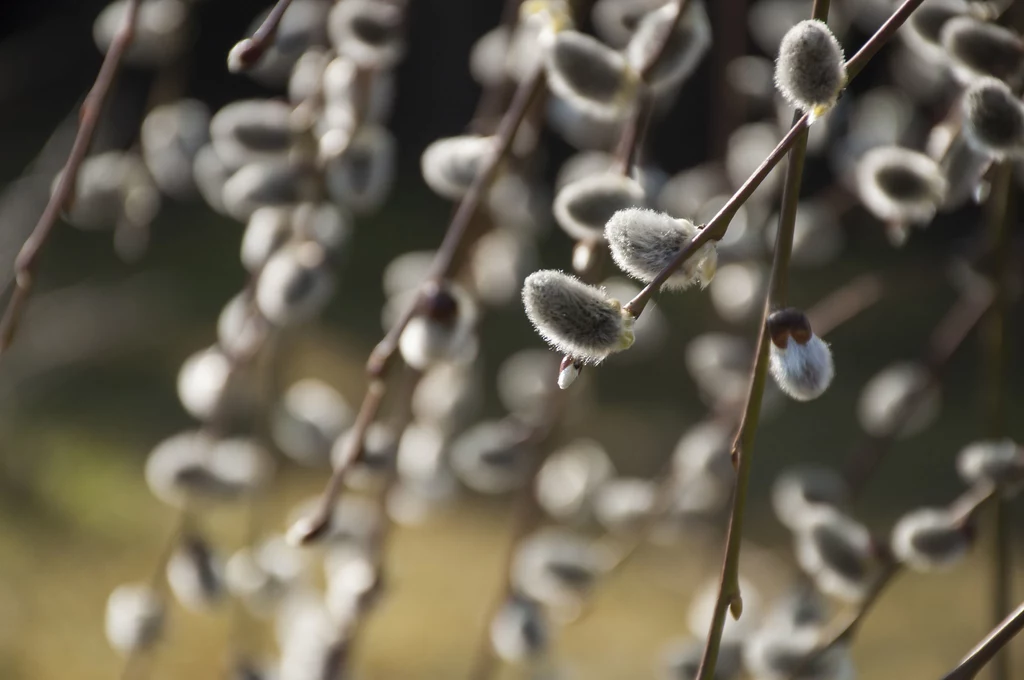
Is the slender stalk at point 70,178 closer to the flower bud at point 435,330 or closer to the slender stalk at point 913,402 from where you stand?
the flower bud at point 435,330

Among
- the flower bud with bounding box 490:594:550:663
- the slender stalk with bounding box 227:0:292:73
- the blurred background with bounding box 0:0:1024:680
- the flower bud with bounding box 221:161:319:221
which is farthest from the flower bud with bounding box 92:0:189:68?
the flower bud with bounding box 490:594:550:663

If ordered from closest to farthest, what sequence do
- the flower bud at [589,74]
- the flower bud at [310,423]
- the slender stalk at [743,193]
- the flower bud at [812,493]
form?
the slender stalk at [743,193] < the flower bud at [589,74] < the flower bud at [812,493] < the flower bud at [310,423]

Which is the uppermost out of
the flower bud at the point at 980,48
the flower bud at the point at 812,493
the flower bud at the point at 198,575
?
the flower bud at the point at 980,48

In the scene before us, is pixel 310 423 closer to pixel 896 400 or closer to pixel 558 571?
pixel 558 571

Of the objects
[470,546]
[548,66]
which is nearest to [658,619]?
[470,546]

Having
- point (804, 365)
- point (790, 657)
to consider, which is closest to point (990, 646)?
point (804, 365)

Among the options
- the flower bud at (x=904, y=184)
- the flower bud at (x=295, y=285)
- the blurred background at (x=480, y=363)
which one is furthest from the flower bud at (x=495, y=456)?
the flower bud at (x=904, y=184)
